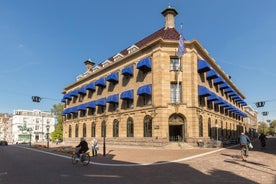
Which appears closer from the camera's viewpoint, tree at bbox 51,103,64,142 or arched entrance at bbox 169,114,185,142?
arched entrance at bbox 169,114,185,142

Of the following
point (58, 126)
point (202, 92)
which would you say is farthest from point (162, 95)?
point (58, 126)

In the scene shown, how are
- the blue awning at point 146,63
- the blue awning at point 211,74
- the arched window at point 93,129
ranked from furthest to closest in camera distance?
the arched window at point 93,129
the blue awning at point 211,74
the blue awning at point 146,63

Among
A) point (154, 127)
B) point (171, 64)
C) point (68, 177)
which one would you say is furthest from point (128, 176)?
point (171, 64)

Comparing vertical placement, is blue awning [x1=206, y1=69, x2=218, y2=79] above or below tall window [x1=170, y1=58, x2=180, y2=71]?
below

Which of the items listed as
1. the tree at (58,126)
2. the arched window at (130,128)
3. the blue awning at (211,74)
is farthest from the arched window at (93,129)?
the tree at (58,126)

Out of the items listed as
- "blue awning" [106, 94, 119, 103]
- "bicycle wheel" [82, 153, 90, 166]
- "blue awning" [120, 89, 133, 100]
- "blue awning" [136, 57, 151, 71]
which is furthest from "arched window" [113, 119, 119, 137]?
"bicycle wheel" [82, 153, 90, 166]

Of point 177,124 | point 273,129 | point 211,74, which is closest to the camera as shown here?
point 177,124

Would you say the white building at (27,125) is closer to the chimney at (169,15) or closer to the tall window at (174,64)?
the chimney at (169,15)

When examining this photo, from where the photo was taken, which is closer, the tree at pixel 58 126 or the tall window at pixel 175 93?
the tall window at pixel 175 93

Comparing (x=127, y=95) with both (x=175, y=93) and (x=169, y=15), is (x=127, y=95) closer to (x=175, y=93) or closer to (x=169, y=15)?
(x=175, y=93)

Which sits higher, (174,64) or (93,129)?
(174,64)

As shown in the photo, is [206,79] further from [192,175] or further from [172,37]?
[192,175]

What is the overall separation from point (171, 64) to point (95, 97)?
18227 millimetres

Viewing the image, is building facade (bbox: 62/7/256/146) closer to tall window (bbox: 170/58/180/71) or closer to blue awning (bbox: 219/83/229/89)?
tall window (bbox: 170/58/180/71)
